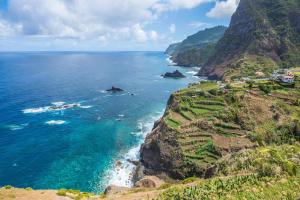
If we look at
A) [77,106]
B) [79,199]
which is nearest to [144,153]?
[79,199]

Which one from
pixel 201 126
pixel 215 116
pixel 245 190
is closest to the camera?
pixel 245 190

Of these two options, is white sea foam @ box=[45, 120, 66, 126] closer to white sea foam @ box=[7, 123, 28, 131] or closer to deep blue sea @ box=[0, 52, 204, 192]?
deep blue sea @ box=[0, 52, 204, 192]

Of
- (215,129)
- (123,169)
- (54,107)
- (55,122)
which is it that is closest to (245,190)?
(215,129)

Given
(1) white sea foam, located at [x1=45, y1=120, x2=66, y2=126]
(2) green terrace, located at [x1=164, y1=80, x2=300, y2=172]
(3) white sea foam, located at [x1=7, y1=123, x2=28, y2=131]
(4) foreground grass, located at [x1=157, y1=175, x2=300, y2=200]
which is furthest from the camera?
(1) white sea foam, located at [x1=45, y1=120, x2=66, y2=126]

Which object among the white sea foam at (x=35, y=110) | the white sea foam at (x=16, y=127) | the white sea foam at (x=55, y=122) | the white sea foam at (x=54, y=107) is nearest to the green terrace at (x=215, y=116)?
the white sea foam at (x=55, y=122)

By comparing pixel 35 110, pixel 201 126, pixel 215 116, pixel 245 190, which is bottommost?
pixel 35 110

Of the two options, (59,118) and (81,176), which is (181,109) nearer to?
(81,176)

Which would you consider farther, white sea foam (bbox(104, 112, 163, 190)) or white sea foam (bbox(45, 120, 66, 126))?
white sea foam (bbox(45, 120, 66, 126))

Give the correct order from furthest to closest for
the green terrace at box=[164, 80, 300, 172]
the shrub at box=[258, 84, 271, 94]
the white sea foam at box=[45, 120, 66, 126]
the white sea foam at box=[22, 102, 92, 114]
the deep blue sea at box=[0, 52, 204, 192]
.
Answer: the white sea foam at box=[22, 102, 92, 114] < the white sea foam at box=[45, 120, 66, 126] < the shrub at box=[258, 84, 271, 94] < the deep blue sea at box=[0, 52, 204, 192] < the green terrace at box=[164, 80, 300, 172]

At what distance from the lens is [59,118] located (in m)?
124

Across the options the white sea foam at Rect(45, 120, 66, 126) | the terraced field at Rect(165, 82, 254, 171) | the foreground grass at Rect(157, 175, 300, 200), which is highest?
the foreground grass at Rect(157, 175, 300, 200)

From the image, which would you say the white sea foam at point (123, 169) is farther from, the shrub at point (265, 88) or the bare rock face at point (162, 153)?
the shrub at point (265, 88)

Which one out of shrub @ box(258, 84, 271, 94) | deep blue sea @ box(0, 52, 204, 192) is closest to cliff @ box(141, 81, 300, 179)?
shrub @ box(258, 84, 271, 94)

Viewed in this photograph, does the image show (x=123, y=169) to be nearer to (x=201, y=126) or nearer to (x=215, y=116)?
(x=201, y=126)
